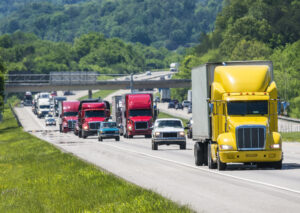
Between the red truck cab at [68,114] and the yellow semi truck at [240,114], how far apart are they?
5679cm

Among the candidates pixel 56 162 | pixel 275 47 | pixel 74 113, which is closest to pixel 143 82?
pixel 275 47

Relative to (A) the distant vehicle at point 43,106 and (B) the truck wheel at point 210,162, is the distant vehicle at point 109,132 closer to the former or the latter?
(B) the truck wheel at point 210,162

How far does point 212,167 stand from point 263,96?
10.8 feet

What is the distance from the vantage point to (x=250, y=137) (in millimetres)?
26047

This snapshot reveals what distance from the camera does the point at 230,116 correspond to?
87.2ft

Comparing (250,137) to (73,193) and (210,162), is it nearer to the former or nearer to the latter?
(210,162)

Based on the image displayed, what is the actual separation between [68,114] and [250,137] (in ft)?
199

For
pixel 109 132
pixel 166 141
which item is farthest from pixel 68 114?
pixel 166 141

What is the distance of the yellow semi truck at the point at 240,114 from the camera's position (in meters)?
26.0

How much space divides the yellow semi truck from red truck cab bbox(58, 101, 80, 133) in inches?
2236

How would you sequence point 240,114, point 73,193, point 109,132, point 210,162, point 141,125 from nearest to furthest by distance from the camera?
1. point 73,193
2. point 240,114
3. point 210,162
4. point 109,132
5. point 141,125

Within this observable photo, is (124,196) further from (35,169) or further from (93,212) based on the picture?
(35,169)

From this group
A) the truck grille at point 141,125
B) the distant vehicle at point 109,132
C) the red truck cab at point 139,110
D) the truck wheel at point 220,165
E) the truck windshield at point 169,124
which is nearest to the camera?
the truck wheel at point 220,165

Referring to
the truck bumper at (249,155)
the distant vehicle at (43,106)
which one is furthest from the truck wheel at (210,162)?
the distant vehicle at (43,106)
